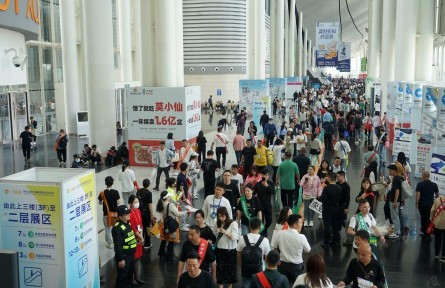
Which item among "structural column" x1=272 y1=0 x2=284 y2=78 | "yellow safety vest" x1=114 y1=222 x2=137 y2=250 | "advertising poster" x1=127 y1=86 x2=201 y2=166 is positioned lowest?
"yellow safety vest" x1=114 y1=222 x2=137 y2=250

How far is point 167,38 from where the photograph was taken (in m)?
19.3

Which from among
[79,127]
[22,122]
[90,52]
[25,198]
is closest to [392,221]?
[25,198]

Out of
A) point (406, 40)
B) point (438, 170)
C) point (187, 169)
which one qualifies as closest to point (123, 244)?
point (187, 169)

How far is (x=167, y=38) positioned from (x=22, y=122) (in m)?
13.0

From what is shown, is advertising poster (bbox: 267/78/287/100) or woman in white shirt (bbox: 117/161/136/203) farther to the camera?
advertising poster (bbox: 267/78/287/100)

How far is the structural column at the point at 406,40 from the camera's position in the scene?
20.5m

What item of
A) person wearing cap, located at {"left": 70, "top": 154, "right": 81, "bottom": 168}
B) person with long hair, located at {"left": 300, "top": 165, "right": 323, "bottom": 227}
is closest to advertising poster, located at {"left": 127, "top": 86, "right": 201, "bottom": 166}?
person wearing cap, located at {"left": 70, "top": 154, "right": 81, "bottom": 168}

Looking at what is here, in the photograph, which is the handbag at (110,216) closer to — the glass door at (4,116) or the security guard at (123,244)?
the security guard at (123,244)

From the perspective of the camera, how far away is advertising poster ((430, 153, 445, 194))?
12570 millimetres

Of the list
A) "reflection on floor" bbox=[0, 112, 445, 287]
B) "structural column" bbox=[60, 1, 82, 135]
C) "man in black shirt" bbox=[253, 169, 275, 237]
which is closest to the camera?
"reflection on floor" bbox=[0, 112, 445, 287]

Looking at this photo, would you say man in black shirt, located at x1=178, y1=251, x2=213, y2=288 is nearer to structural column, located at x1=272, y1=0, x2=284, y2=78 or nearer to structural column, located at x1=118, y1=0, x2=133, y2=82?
structural column, located at x1=118, y1=0, x2=133, y2=82

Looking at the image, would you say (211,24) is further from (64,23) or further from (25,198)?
(25,198)

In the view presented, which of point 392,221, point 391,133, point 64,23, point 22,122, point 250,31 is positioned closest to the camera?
point 392,221

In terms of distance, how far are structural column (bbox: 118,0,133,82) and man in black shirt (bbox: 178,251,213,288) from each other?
102ft
